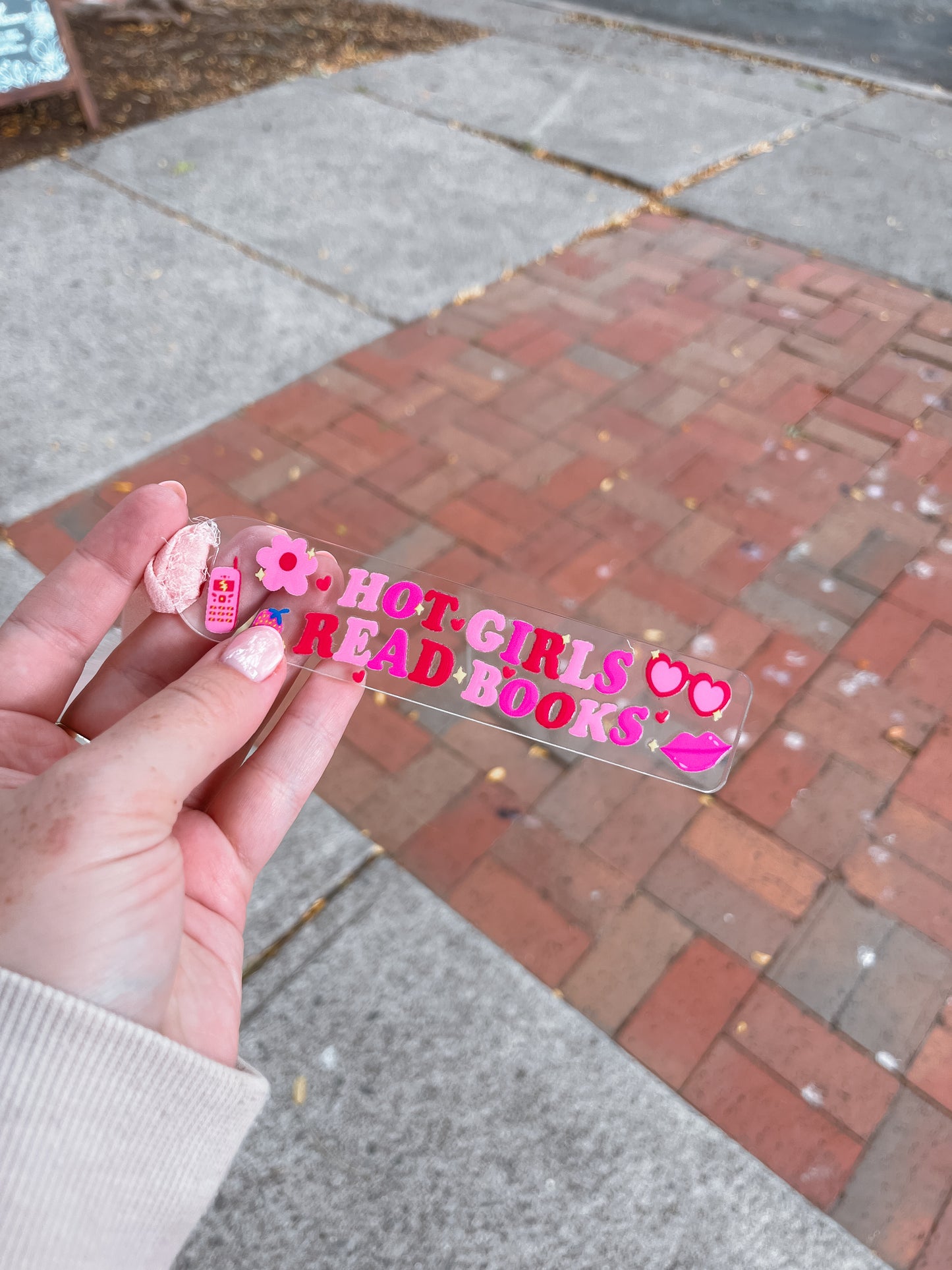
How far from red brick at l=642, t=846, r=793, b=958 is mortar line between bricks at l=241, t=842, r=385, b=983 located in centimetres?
64

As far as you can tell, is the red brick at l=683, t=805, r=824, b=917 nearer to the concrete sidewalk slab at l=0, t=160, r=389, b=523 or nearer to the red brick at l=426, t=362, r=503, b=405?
the red brick at l=426, t=362, r=503, b=405

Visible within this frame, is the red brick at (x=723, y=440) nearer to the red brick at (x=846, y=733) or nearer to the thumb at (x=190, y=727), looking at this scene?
the red brick at (x=846, y=733)

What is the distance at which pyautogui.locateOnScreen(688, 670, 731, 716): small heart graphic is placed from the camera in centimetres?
185

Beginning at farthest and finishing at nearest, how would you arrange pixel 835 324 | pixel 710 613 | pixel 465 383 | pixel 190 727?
pixel 835 324 < pixel 465 383 < pixel 710 613 < pixel 190 727

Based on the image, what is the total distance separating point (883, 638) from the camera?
251cm

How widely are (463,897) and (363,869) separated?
0.24m

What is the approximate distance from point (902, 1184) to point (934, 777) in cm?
95

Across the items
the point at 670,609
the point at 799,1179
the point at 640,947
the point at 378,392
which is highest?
the point at 378,392

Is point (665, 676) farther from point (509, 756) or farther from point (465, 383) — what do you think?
point (465, 383)

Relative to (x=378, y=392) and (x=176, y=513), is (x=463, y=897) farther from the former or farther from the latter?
(x=378, y=392)

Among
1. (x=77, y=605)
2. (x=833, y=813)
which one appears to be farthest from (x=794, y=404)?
(x=77, y=605)

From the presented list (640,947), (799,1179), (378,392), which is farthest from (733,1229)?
(378,392)

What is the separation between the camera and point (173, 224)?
4.20 metres

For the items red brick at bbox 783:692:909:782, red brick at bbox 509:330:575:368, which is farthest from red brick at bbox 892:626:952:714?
red brick at bbox 509:330:575:368
